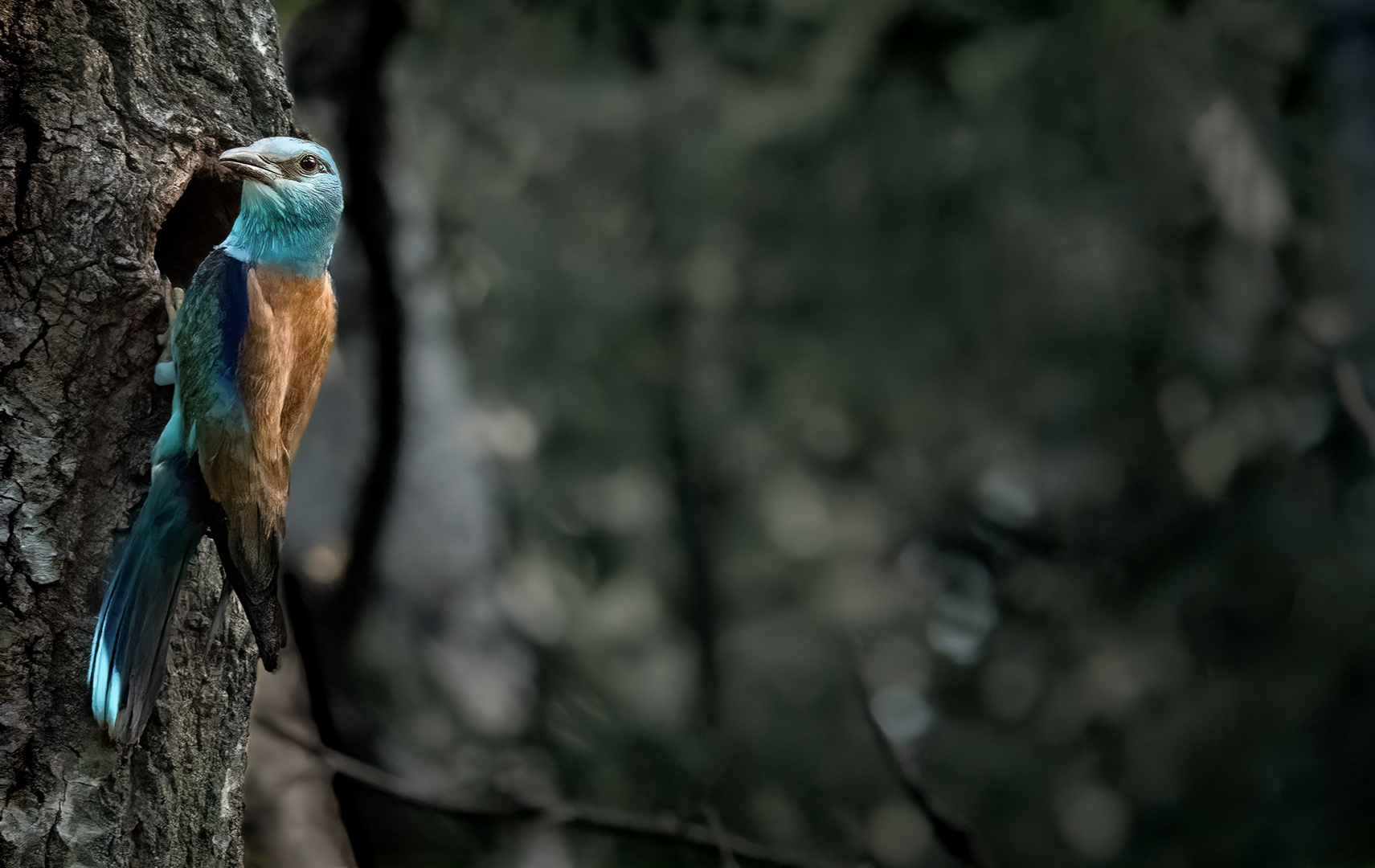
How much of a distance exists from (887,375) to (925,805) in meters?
0.80

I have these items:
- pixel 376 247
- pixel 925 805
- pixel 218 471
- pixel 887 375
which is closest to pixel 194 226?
pixel 218 471

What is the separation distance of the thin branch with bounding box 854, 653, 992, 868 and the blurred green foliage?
2 cm

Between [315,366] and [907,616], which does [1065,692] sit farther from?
[315,366]

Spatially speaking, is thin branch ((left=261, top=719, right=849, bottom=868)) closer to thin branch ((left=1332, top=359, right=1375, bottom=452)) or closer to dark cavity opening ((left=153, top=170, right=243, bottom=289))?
dark cavity opening ((left=153, top=170, right=243, bottom=289))

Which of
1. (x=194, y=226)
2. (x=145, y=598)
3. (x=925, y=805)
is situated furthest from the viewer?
(x=925, y=805)

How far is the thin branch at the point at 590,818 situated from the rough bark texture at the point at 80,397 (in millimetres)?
1039

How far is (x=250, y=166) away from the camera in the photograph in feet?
2.22

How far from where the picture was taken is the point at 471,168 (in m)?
1.81

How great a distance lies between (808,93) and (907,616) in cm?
101

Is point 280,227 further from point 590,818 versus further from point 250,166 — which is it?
point 590,818

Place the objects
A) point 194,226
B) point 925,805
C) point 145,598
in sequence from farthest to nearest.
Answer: point 925,805
point 194,226
point 145,598

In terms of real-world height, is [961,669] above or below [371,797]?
above

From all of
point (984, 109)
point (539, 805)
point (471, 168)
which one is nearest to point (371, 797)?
point (539, 805)

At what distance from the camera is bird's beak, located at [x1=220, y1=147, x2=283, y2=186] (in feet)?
2.21
